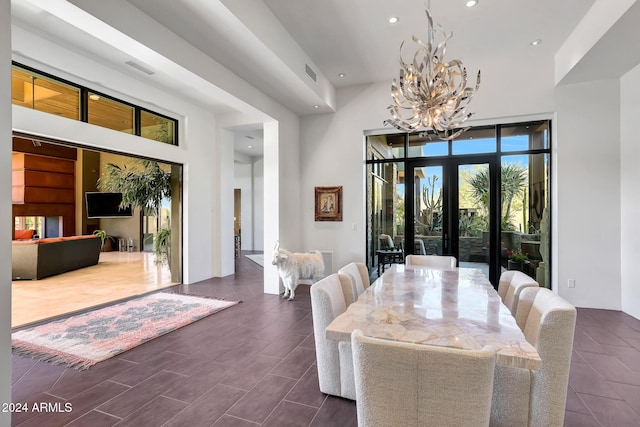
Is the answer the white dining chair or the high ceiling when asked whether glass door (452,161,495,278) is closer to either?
the high ceiling

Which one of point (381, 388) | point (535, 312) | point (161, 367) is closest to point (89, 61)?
point (161, 367)

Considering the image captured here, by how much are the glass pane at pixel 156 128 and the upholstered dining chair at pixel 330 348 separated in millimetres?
4671

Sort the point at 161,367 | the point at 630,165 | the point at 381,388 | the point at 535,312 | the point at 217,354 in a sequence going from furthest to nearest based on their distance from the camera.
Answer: the point at 630,165
the point at 217,354
the point at 161,367
the point at 535,312
the point at 381,388

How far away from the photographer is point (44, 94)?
152 inches

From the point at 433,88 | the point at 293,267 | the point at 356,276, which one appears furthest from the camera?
the point at 293,267

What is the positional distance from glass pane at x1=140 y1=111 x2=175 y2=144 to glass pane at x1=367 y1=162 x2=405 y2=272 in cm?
381

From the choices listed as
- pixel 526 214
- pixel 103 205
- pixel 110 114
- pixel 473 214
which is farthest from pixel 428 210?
pixel 103 205

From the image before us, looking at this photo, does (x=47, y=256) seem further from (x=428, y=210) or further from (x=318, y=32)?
(x=428, y=210)

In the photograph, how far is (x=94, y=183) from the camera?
1054 centimetres

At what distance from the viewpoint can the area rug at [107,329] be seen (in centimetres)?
300

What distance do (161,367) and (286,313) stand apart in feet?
5.92

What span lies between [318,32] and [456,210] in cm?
356

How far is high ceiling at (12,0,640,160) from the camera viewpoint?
3107mm

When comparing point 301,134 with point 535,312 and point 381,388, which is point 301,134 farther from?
point 381,388
